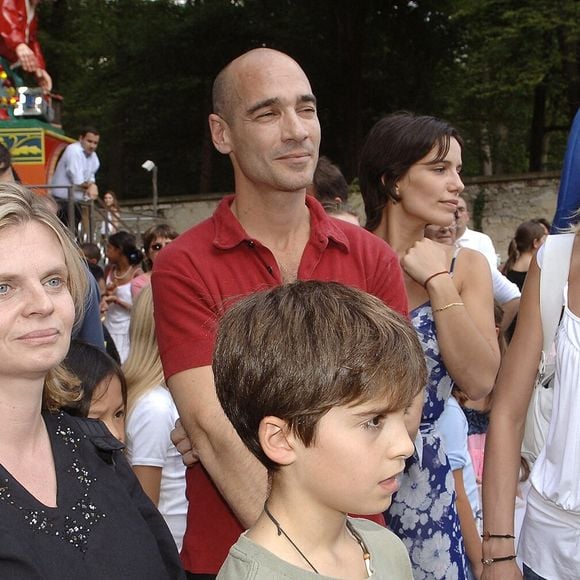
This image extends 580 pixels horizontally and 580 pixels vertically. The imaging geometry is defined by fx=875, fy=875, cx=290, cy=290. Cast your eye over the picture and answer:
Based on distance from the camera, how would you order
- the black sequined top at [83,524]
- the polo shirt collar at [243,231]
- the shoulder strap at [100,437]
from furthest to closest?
the polo shirt collar at [243,231], the shoulder strap at [100,437], the black sequined top at [83,524]

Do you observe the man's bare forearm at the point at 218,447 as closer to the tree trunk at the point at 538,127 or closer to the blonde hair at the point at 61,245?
the blonde hair at the point at 61,245

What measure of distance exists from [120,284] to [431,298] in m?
6.07

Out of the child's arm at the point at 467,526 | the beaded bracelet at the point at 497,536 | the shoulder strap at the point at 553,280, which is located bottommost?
the child's arm at the point at 467,526

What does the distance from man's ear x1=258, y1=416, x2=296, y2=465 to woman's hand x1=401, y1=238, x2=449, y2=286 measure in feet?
4.50

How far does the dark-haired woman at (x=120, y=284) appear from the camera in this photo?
25.7 ft

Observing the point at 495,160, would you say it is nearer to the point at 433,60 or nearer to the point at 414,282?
the point at 433,60

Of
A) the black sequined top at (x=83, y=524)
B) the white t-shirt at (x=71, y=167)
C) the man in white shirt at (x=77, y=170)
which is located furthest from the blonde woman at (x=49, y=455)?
the white t-shirt at (x=71, y=167)

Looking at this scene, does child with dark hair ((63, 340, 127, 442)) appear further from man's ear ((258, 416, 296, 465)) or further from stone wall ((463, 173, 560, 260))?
stone wall ((463, 173, 560, 260))

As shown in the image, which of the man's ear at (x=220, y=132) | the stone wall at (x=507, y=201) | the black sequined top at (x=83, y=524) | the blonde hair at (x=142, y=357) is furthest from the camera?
the stone wall at (x=507, y=201)

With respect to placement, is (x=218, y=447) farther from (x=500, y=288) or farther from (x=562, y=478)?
(x=500, y=288)

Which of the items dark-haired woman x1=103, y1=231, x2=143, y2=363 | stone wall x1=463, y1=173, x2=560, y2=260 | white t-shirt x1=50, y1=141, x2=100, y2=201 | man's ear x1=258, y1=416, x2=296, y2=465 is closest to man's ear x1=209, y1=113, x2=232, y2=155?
man's ear x1=258, y1=416, x2=296, y2=465

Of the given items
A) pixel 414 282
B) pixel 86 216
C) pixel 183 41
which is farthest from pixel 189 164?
pixel 414 282

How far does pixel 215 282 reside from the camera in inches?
97.0

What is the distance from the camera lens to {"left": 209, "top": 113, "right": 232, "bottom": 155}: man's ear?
2.76 meters
